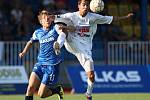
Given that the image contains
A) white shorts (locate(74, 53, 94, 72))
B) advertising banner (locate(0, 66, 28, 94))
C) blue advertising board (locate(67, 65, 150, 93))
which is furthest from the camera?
blue advertising board (locate(67, 65, 150, 93))

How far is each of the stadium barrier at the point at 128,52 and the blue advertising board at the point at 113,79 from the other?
1.18 meters

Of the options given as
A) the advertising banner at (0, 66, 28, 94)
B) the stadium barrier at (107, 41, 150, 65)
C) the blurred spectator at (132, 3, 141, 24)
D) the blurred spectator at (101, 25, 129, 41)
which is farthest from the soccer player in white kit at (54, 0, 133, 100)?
the blurred spectator at (132, 3, 141, 24)

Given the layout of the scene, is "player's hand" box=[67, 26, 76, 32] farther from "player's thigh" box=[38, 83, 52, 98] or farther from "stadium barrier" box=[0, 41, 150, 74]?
"stadium barrier" box=[0, 41, 150, 74]

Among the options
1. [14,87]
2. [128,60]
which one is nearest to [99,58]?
[128,60]

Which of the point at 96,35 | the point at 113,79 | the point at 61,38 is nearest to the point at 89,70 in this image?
the point at 61,38

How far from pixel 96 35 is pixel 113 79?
4.42 meters

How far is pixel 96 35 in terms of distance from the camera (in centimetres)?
2775

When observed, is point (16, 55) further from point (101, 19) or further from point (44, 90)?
point (44, 90)

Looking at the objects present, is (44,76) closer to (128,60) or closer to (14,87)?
(14,87)

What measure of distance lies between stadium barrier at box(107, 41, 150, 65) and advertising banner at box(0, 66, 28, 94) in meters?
3.37

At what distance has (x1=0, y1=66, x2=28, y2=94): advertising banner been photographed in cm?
2323

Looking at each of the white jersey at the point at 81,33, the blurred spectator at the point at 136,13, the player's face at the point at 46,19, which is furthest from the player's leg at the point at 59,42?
the blurred spectator at the point at 136,13

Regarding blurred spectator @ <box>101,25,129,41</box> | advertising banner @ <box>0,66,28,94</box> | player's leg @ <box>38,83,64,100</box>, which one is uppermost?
blurred spectator @ <box>101,25,129,41</box>

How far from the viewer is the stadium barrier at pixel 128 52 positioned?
25.2m
